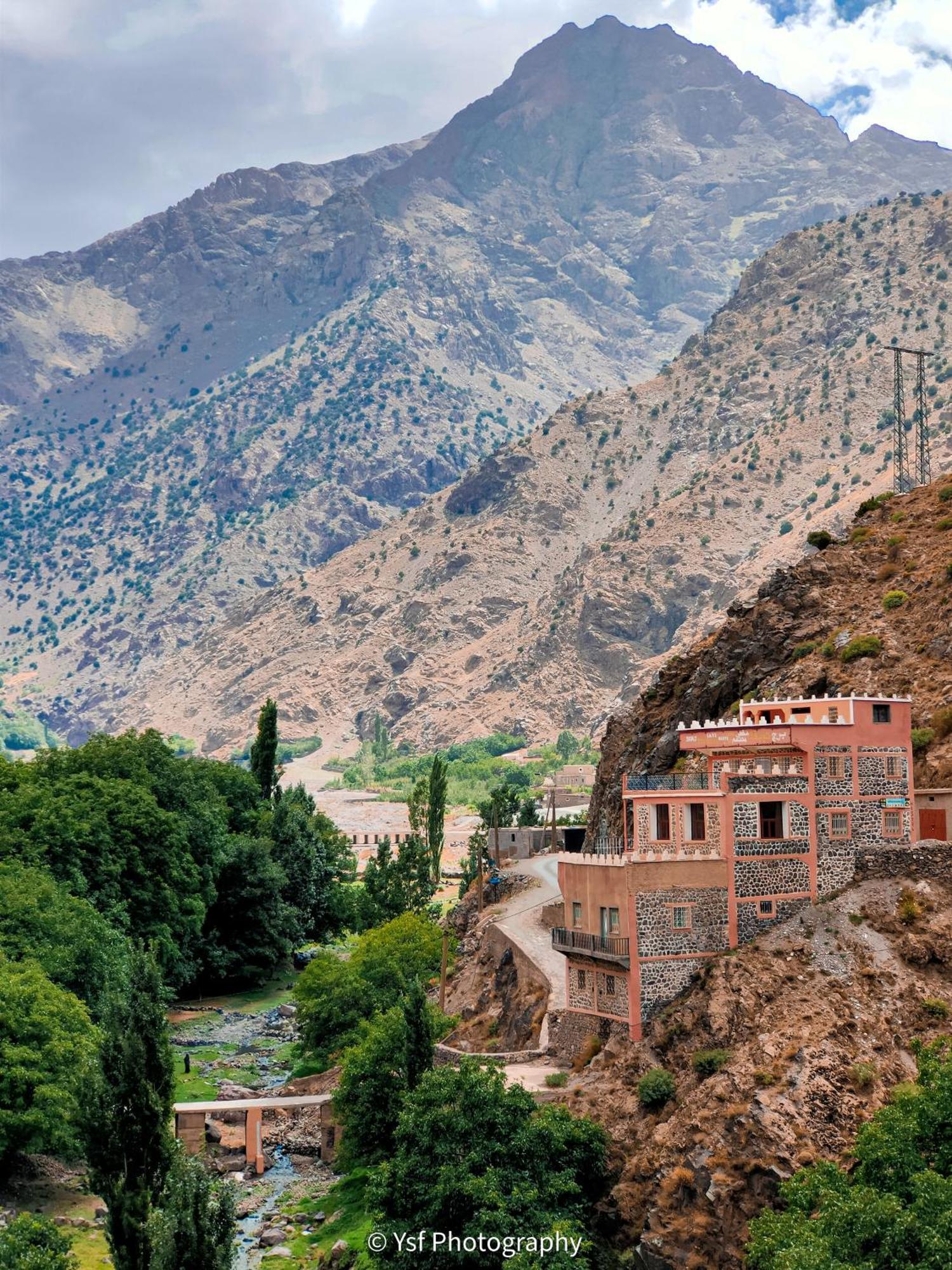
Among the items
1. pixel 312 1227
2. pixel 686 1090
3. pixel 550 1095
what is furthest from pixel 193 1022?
pixel 686 1090

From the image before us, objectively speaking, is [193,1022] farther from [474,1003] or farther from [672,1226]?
[672,1226]

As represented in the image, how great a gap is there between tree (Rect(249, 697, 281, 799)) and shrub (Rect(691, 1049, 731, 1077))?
229ft

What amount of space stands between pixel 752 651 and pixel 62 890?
3150cm

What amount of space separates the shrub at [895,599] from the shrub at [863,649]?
3.79m

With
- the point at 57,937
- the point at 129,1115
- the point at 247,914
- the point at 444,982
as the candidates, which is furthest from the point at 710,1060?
the point at 247,914

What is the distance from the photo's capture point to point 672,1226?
45.2 metres

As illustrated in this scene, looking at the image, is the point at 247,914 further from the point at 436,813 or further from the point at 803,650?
the point at 803,650

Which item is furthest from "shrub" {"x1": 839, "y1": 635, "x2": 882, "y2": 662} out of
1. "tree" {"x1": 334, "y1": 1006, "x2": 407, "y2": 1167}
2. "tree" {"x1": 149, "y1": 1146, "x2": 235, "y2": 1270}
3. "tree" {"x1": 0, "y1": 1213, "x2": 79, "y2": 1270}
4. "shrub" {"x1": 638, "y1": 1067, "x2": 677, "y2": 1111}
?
"tree" {"x1": 0, "y1": 1213, "x2": 79, "y2": 1270}

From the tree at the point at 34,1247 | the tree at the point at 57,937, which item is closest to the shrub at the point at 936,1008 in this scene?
the tree at the point at 34,1247

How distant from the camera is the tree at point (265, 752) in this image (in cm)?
11650

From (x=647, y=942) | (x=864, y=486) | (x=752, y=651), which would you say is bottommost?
(x=647, y=942)

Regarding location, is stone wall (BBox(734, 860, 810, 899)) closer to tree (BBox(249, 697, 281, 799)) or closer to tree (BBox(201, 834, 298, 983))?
tree (BBox(201, 834, 298, 983))

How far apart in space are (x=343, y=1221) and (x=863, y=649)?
30710 mm

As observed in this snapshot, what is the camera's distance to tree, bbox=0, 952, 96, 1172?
55.7 m
